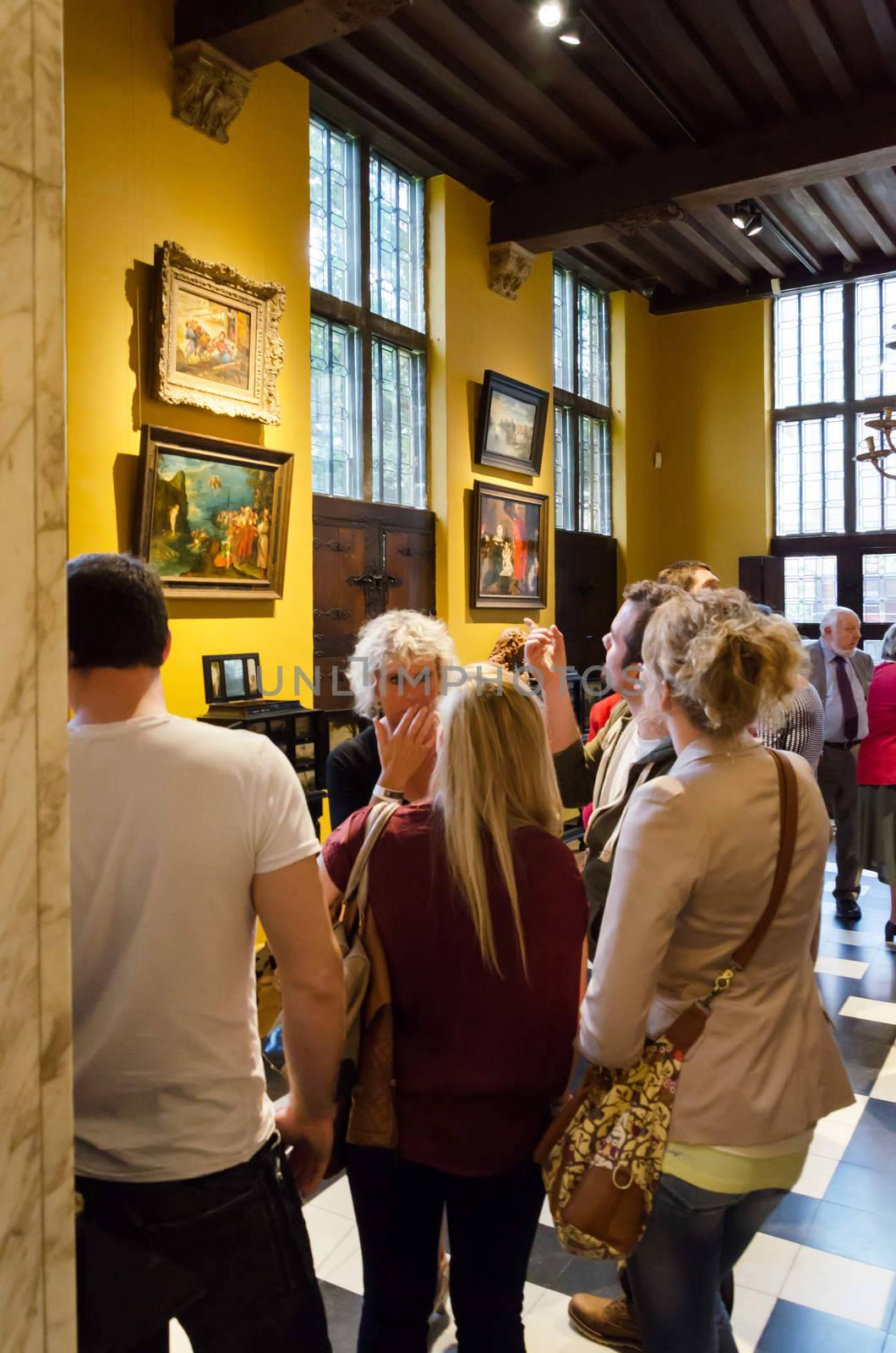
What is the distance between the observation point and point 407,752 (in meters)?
2.22

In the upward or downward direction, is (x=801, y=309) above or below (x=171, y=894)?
above

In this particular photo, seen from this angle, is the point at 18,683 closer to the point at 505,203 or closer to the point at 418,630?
the point at 418,630

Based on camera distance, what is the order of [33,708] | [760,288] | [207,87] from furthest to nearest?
[760,288], [207,87], [33,708]

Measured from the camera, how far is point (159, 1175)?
55.4 inches

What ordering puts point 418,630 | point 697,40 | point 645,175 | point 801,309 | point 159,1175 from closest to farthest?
point 159,1175
point 418,630
point 697,40
point 645,175
point 801,309

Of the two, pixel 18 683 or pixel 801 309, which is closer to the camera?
pixel 18 683

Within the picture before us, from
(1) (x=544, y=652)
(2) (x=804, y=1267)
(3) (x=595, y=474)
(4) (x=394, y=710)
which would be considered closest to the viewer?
(4) (x=394, y=710)

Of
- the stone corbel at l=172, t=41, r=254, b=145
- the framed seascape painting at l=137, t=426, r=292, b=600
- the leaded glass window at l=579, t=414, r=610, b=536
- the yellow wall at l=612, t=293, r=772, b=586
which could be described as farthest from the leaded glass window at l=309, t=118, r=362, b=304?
the yellow wall at l=612, t=293, r=772, b=586

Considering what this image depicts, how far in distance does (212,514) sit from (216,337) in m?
1.01

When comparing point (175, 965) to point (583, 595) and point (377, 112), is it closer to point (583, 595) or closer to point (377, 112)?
point (377, 112)

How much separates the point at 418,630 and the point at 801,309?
10884 mm

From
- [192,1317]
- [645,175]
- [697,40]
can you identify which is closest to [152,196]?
[697,40]

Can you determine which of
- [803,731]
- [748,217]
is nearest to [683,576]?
[803,731]

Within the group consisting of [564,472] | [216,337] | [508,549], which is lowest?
[508,549]
